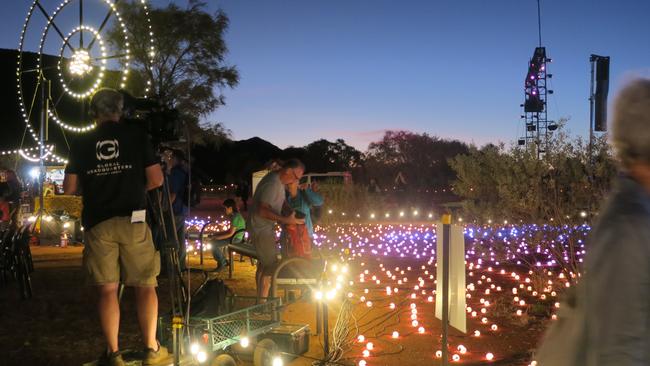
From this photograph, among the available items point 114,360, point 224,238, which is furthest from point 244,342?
point 224,238

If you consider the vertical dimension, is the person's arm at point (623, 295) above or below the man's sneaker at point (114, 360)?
above

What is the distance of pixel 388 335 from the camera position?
6.26 meters

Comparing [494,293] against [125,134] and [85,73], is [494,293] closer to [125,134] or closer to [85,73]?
Answer: [125,134]

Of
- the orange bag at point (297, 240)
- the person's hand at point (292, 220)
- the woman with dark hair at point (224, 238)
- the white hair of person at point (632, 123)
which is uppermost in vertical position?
the white hair of person at point (632, 123)

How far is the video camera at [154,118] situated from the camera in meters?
4.34

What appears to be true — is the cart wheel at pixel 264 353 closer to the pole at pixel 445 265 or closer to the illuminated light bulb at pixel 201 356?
the illuminated light bulb at pixel 201 356

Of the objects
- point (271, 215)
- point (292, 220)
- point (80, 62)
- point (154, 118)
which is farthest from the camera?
point (80, 62)

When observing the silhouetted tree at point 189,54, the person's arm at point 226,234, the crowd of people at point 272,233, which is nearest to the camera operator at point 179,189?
the crowd of people at point 272,233

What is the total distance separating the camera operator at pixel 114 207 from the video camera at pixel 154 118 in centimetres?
16

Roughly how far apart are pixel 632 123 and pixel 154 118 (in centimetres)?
328

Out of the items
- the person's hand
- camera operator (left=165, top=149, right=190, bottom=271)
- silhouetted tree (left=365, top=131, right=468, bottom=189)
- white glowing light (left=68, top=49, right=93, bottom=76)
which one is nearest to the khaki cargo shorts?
the person's hand

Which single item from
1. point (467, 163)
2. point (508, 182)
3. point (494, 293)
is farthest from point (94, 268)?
point (494, 293)

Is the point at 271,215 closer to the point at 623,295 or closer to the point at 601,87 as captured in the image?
the point at 623,295

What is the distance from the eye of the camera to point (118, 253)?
4180 mm
